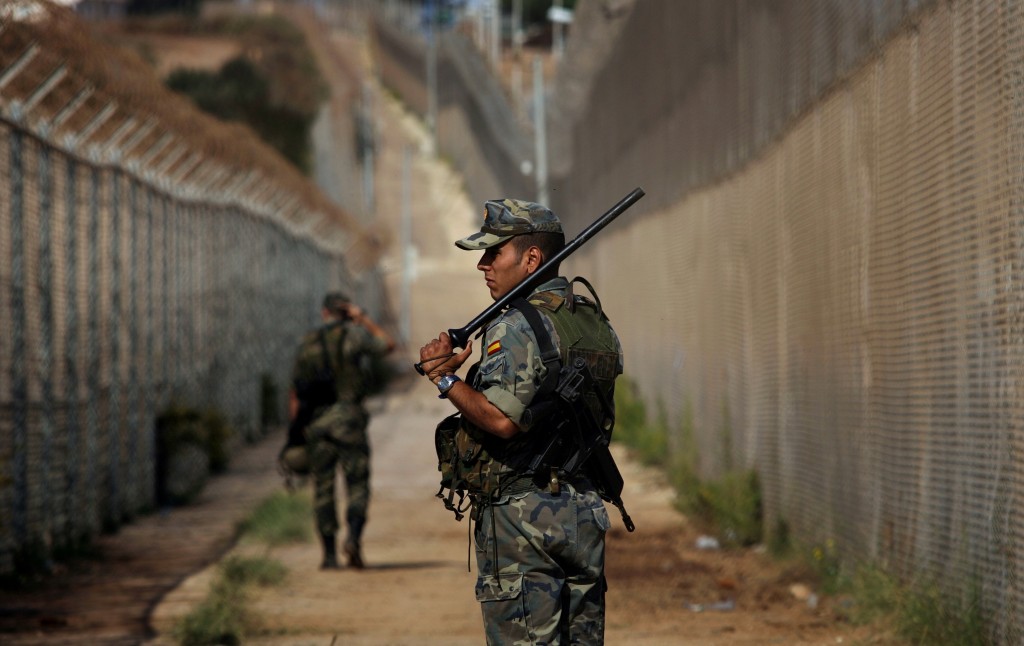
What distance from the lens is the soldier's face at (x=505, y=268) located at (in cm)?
482

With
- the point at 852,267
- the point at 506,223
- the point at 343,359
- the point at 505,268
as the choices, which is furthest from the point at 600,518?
the point at 343,359

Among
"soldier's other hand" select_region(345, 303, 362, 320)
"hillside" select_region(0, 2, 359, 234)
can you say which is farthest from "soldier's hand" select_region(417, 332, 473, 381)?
"soldier's other hand" select_region(345, 303, 362, 320)

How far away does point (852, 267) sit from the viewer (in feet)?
27.0

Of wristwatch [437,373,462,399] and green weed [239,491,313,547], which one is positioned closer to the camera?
wristwatch [437,373,462,399]

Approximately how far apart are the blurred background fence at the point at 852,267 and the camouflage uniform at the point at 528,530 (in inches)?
65.9

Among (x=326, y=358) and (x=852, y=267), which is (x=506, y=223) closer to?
(x=852, y=267)

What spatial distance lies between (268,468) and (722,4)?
890 centimetres

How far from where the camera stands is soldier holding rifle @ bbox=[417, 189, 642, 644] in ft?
15.1

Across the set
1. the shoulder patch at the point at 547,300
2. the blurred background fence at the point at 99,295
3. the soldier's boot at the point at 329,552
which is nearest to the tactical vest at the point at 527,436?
the shoulder patch at the point at 547,300

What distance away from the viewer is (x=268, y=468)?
19.0m

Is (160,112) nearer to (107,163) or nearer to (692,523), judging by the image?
(107,163)

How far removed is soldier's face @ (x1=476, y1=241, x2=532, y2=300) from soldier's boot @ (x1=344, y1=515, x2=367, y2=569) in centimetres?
590

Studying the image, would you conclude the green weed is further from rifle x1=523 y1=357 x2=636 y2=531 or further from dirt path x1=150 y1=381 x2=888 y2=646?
rifle x1=523 y1=357 x2=636 y2=531

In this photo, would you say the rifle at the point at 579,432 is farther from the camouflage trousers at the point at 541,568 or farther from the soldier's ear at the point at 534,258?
the soldier's ear at the point at 534,258
